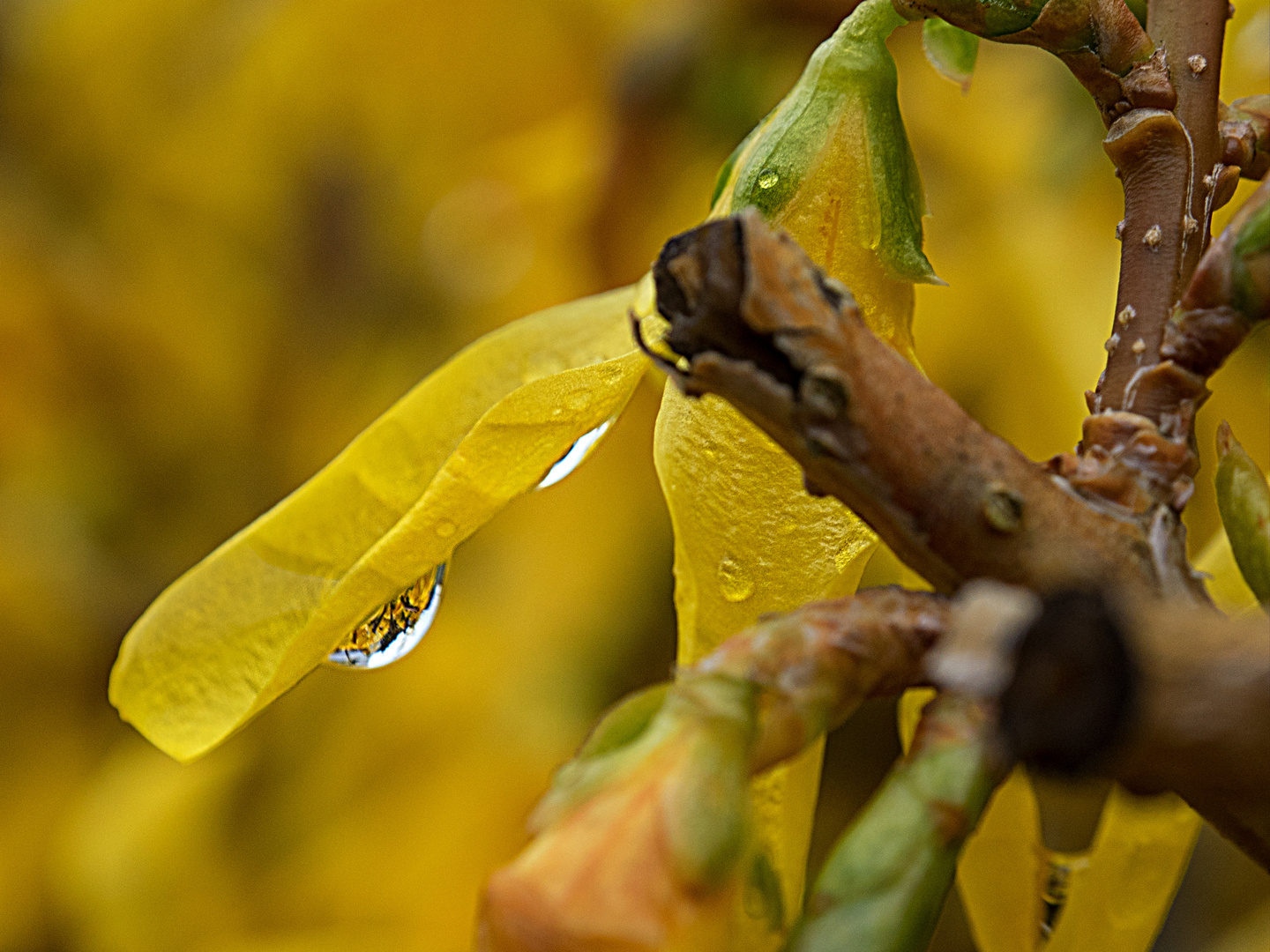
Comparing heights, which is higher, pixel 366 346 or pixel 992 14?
pixel 992 14

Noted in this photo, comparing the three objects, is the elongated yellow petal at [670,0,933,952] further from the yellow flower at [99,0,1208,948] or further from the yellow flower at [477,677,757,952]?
the yellow flower at [477,677,757,952]

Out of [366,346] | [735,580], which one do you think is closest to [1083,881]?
[735,580]

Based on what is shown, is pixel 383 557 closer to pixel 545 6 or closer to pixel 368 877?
pixel 368 877

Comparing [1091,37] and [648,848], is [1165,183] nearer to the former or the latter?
[1091,37]

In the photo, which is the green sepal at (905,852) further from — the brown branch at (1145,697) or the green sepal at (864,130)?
the green sepal at (864,130)

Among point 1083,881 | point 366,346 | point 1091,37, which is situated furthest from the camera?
point 366,346

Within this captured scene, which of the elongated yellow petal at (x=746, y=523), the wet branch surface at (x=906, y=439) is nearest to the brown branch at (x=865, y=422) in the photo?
the wet branch surface at (x=906, y=439)
